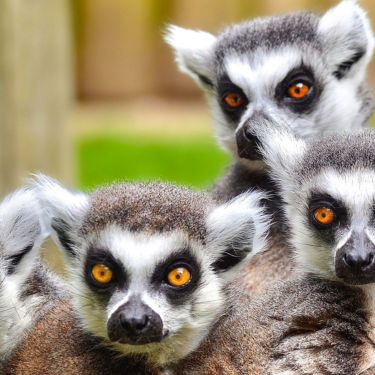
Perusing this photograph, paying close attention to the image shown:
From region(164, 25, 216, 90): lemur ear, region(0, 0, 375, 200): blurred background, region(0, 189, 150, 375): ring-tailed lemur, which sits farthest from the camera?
region(0, 0, 375, 200): blurred background

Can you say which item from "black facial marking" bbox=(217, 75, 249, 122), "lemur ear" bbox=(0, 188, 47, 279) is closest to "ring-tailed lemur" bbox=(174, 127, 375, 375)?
"lemur ear" bbox=(0, 188, 47, 279)

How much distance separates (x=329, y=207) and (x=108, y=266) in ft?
3.53

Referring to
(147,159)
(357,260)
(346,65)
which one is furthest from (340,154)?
(147,159)

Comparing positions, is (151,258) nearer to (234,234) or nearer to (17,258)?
(234,234)

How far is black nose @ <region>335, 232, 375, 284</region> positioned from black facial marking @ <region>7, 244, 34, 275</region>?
1.52 meters

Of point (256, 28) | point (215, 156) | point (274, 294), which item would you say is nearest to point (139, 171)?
point (215, 156)

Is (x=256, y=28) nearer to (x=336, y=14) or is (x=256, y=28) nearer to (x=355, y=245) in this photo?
(x=336, y=14)

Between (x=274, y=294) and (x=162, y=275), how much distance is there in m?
0.60

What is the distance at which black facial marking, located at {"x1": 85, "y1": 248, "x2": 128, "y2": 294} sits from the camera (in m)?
4.49

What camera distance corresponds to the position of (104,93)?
16.5 meters

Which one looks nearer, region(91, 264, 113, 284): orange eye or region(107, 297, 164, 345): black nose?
region(107, 297, 164, 345): black nose

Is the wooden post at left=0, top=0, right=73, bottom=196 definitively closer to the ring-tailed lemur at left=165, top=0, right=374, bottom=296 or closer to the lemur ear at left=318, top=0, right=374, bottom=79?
the ring-tailed lemur at left=165, top=0, right=374, bottom=296

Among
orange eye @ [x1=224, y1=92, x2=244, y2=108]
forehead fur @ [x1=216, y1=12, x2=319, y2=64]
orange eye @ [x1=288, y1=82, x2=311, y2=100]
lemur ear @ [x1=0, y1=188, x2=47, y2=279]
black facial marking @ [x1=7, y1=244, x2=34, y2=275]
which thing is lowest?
black facial marking @ [x1=7, y1=244, x2=34, y2=275]

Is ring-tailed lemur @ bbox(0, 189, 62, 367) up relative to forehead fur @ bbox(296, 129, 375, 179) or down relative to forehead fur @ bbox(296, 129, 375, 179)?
down
